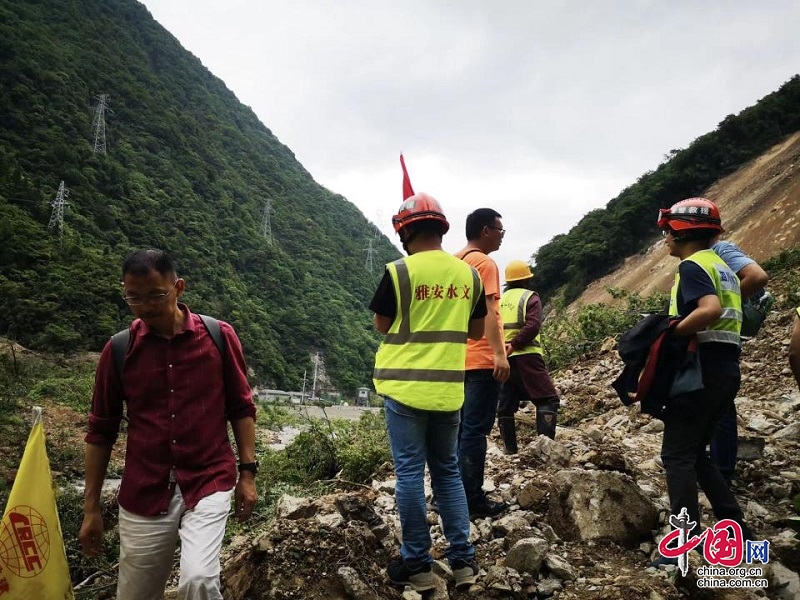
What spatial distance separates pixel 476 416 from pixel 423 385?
91cm

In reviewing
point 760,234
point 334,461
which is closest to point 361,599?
point 334,461

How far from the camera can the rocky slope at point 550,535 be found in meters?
2.37

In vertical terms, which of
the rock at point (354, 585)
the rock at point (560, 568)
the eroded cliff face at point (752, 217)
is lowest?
the rock at point (560, 568)

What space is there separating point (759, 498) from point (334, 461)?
3.97 metres

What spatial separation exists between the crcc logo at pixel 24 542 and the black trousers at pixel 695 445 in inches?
107

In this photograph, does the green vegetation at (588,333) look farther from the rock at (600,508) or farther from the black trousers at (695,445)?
the black trousers at (695,445)

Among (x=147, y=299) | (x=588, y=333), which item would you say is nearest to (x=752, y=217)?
(x=588, y=333)

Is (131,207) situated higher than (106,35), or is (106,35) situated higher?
(106,35)

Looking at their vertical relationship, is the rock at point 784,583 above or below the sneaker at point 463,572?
below

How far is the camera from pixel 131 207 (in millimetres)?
44125

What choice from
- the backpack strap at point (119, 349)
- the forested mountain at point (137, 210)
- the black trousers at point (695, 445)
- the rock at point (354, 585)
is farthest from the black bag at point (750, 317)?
the forested mountain at point (137, 210)

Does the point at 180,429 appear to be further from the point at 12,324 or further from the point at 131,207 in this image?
the point at 131,207

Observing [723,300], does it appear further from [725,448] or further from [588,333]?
[588,333]

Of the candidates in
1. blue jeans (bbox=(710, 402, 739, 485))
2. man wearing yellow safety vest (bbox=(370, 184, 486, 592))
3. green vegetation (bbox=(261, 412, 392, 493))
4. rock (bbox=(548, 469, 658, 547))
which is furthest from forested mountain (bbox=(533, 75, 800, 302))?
man wearing yellow safety vest (bbox=(370, 184, 486, 592))
